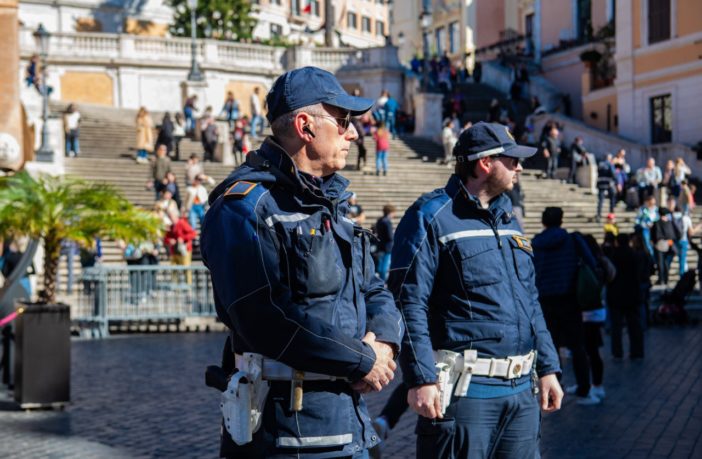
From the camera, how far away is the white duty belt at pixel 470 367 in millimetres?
4406

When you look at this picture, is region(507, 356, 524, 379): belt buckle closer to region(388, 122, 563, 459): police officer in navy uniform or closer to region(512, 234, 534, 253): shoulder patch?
region(388, 122, 563, 459): police officer in navy uniform

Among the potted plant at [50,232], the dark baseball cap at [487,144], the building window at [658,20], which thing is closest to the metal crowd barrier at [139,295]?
Answer: the potted plant at [50,232]

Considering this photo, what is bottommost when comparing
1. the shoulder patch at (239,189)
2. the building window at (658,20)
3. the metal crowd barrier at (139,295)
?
the metal crowd barrier at (139,295)

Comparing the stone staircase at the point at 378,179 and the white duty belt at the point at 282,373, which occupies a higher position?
the stone staircase at the point at 378,179

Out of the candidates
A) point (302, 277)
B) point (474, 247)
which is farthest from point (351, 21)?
point (302, 277)

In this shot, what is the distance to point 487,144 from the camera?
189 inches

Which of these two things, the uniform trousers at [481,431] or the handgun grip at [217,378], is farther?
the uniform trousers at [481,431]

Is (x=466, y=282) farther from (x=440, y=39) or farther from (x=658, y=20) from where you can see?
(x=440, y=39)

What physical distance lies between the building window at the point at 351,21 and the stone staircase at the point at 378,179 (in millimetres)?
60827

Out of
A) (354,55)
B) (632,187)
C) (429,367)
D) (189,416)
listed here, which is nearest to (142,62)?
(354,55)

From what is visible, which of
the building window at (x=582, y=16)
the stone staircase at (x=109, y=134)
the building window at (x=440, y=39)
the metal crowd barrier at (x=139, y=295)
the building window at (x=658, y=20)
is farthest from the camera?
the building window at (x=440, y=39)

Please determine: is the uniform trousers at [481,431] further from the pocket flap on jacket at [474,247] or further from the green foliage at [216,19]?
the green foliage at [216,19]

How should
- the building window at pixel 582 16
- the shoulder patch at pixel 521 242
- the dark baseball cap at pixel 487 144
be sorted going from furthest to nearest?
the building window at pixel 582 16 → the dark baseball cap at pixel 487 144 → the shoulder patch at pixel 521 242

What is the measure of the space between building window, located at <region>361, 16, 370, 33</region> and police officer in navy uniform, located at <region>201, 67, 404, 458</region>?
307ft
